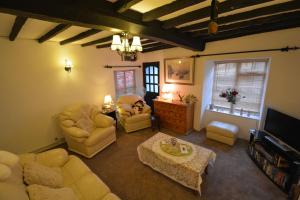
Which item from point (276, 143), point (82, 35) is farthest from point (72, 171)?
point (276, 143)

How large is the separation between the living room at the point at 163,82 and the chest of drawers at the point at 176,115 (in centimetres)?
9

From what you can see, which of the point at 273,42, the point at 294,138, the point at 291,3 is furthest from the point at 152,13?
the point at 294,138

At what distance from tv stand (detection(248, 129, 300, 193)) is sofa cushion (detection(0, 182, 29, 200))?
3.20m

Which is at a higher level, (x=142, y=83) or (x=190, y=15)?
(x=190, y=15)

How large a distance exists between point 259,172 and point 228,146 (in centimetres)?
77

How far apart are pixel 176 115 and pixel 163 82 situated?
1234 mm

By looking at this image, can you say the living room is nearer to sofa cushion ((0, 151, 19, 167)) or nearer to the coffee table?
the coffee table

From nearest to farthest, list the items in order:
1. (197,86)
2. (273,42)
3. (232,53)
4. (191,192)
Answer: (191,192), (273,42), (232,53), (197,86)

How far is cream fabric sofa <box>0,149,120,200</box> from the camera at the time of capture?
4.03 ft

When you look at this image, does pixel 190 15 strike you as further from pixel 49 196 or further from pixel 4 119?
pixel 4 119

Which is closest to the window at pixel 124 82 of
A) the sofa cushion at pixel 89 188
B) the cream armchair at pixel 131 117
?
the cream armchair at pixel 131 117

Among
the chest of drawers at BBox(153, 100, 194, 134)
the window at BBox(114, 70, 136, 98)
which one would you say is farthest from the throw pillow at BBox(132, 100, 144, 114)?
the window at BBox(114, 70, 136, 98)

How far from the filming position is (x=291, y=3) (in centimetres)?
169

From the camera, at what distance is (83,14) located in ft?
4.77
